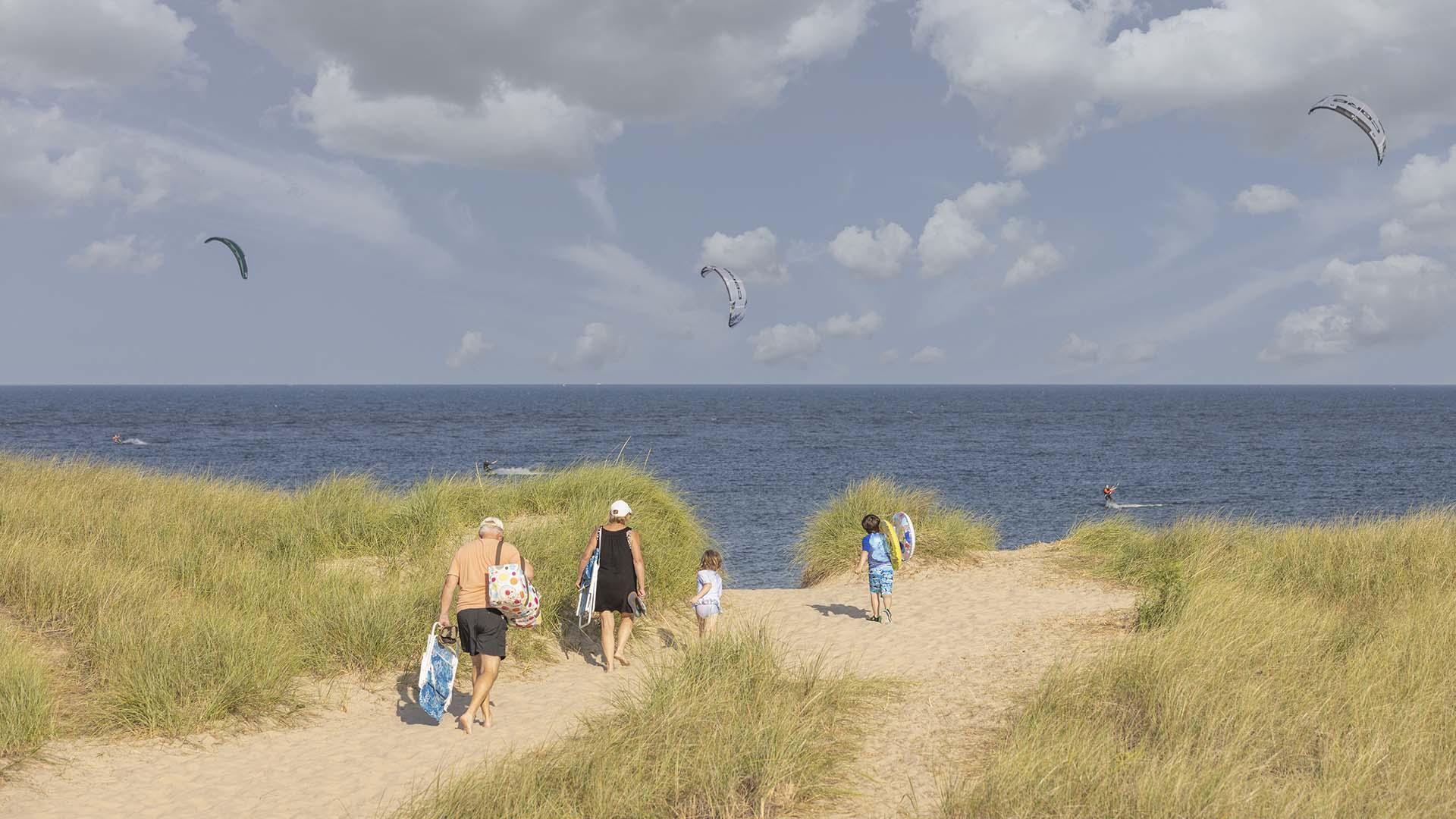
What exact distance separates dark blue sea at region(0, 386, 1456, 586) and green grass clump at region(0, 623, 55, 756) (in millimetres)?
13217

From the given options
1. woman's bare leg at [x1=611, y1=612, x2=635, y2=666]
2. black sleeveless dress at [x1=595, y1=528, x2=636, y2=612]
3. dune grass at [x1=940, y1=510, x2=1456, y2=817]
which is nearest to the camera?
dune grass at [x1=940, y1=510, x2=1456, y2=817]

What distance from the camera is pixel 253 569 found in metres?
12.2

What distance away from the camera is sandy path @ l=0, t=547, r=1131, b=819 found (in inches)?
297

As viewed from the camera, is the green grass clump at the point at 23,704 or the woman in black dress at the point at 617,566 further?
the woman in black dress at the point at 617,566

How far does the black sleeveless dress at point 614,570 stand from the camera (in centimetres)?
1080

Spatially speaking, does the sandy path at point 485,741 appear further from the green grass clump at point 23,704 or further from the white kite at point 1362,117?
the white kite at point 1362,117

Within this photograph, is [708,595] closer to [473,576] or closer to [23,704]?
[473,576]

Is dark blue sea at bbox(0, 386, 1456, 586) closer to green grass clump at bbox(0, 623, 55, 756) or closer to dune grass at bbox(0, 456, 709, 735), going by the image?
dune grass at bbox(0, 456, 709, 735)

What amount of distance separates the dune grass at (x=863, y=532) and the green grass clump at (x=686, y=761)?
27.6 ft

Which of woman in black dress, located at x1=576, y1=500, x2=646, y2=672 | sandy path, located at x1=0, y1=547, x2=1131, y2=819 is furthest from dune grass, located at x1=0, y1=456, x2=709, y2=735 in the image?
woman in black dress, located at x1=576, y1=500, x2=646, y2=672

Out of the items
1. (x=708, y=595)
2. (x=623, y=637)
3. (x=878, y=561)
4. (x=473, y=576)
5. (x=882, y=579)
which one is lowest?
(x=623, y=637)

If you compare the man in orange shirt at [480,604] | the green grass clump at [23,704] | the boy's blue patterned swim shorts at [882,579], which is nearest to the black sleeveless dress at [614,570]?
the man in orange shirt at [480,604]

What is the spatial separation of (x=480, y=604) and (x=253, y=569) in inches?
192

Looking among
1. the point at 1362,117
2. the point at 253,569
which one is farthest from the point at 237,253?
the point at 1362,117
